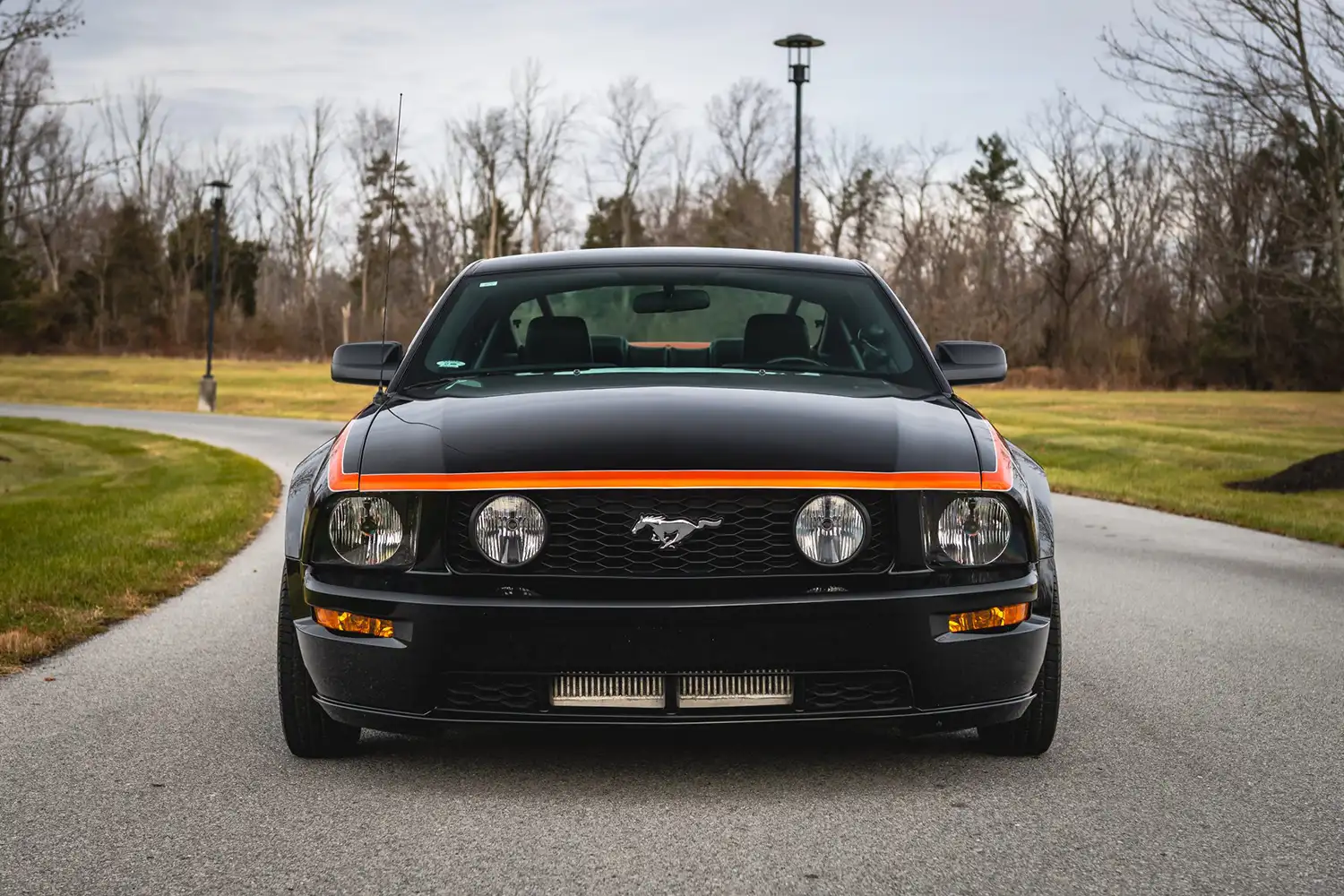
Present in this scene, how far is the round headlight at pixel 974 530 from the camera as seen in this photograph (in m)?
4.04

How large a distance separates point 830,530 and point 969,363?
1833 millimetres

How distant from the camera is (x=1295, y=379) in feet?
160

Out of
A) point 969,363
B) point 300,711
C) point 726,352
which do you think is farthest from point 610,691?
point 969,363

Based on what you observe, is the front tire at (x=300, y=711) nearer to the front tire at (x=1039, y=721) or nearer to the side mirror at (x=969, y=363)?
the front tire at (x=1039, y=721)

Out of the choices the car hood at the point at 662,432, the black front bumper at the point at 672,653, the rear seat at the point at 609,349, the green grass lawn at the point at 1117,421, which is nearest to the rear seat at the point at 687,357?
the rear seat at the point at 609,349

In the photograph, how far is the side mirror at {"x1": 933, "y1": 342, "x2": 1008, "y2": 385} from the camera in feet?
18.3

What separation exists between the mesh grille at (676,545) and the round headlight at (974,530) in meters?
0.23

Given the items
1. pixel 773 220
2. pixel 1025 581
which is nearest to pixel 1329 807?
pixel 1025 581

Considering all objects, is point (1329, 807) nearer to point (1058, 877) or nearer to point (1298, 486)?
point (1058, 877)

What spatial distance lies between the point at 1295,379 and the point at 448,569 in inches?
1938

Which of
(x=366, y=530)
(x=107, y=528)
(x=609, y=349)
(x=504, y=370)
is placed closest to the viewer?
(x=366, y=530)

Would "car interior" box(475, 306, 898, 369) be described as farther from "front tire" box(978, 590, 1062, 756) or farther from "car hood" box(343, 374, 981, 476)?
"front tire" box(978, 590, 1062, 756)

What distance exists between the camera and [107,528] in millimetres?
11523

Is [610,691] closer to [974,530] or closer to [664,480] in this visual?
[664,480]
